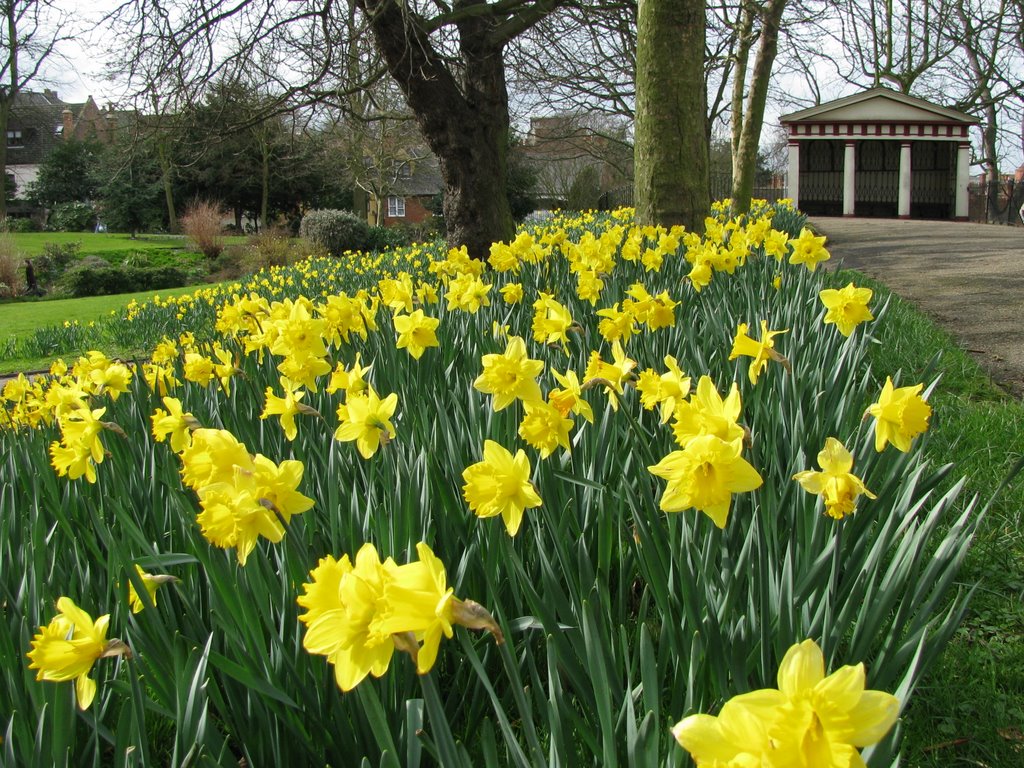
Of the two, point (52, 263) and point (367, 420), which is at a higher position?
point (52, 263)

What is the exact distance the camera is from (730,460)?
1.02 m

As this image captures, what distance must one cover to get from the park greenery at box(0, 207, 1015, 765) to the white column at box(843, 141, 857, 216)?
2469cm

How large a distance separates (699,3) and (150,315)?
6009 mm

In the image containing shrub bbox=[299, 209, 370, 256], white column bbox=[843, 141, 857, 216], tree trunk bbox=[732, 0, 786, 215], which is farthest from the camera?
white column bbox=[843, 141, 857, 216]

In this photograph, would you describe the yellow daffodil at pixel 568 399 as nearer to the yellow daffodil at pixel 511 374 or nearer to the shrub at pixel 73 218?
the yellow daffodil at pixel 511 374

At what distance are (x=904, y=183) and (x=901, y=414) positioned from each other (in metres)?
26.5

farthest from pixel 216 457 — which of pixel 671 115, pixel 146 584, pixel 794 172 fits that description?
pixel 794 172

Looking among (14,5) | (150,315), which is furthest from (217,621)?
(14,5)

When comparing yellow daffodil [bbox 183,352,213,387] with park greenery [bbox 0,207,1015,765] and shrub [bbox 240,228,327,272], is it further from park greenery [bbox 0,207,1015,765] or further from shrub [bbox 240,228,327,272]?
shrub [bbox 240,228,327,272]

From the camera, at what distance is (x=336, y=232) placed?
19.5 m

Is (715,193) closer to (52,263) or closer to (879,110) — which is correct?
(879,110)

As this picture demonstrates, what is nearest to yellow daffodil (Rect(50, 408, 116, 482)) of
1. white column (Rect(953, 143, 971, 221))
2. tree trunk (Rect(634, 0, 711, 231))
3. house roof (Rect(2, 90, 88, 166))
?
tree trunk (Rect(634, 0, 711, 231))

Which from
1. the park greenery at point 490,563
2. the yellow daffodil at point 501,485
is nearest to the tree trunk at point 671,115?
the park greenery at point 490,563

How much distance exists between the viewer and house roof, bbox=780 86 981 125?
24.8 metres
